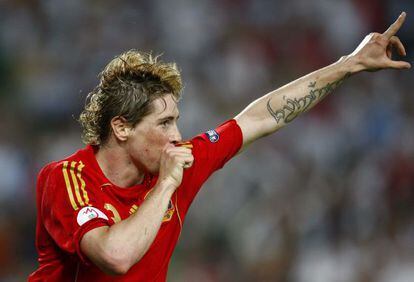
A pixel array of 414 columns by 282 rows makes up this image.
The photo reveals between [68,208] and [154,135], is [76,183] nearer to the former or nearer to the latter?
[68,208]

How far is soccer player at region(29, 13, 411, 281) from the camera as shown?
3.67 metres

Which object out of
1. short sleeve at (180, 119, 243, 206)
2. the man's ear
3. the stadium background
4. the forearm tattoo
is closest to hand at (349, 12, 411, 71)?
the forearm tattoo

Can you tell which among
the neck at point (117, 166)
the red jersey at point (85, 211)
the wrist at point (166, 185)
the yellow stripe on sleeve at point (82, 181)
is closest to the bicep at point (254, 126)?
the red jersey at point (85, 211)

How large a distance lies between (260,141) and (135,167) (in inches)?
165

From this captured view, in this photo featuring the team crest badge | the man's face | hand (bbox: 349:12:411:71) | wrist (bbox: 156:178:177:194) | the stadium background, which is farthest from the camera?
the stadium background

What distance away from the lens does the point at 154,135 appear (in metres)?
4.09

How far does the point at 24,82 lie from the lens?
8.98m

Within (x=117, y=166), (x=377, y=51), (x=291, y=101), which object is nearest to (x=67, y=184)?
(x=117, y=166)

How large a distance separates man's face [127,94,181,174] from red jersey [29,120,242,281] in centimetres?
17

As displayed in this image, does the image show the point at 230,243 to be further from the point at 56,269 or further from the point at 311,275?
the point at 56,269

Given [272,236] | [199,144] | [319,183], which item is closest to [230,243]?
[272,236]

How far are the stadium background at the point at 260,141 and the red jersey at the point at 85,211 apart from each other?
11.3 feet

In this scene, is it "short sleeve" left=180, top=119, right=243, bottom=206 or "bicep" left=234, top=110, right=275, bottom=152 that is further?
"bicep" left=234, top=110, right=275, bottom=152

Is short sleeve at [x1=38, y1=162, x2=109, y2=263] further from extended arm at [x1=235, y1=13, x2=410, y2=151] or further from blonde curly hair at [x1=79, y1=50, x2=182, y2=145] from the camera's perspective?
extended arm at [x1=235, y1=13, x2=410, y2=151]
